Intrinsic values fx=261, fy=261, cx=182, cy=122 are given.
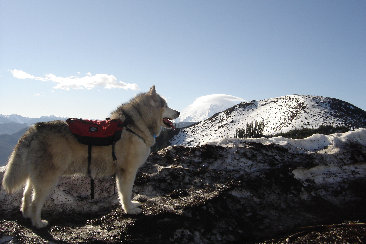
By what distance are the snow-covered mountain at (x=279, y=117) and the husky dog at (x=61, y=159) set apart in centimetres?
7324

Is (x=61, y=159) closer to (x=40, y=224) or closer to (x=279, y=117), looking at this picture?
(x=40, y=224)

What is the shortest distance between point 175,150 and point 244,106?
117078 millimetres

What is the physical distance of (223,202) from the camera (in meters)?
5.78

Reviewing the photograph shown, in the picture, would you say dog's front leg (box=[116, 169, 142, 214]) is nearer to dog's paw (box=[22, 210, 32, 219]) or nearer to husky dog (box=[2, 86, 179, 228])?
husky dog (box=[2, 86, 179, 228])

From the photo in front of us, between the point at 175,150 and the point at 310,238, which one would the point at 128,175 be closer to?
the point at 175,150

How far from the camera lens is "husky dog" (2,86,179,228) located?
18.1 feet

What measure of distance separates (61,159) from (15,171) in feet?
3.06

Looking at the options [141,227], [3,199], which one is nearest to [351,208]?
[141,227]

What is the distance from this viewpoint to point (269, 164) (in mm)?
7340

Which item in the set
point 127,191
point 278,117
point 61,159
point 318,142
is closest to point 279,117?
point 278,117

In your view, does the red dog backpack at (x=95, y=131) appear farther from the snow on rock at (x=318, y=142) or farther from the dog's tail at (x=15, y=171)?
the snow on rock at (x=318, y=142)

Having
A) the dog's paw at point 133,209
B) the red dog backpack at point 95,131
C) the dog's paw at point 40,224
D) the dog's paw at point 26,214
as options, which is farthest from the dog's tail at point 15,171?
the dog's paw at point 133,209

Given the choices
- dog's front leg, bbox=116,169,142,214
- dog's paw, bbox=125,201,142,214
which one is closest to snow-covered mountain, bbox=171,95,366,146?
dog's front leg, bbox=116,169,142,214

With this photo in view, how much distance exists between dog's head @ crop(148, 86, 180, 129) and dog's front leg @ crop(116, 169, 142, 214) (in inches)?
77.4
